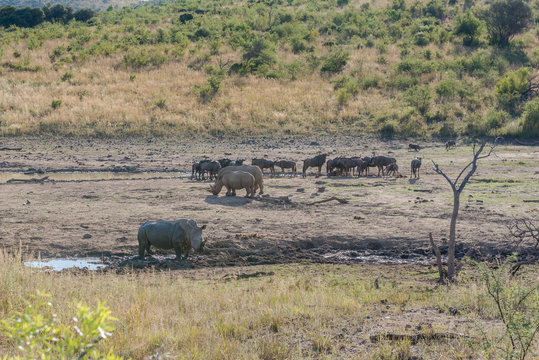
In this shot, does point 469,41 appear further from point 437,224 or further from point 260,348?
point 260,348

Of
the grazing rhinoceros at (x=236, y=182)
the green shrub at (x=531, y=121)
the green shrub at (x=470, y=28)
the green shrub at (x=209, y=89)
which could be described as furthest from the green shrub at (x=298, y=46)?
the grazing rhinoceros at (x=236, y=182)

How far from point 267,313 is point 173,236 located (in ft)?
15.4

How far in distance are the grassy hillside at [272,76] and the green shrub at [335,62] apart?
0.40ft

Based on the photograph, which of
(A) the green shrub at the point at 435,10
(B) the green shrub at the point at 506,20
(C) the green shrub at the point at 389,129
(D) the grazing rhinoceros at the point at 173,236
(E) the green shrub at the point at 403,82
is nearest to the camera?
(D) the grazing rhinoceros at the point at 173,236

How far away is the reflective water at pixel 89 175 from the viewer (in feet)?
76.9

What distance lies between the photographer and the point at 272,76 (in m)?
44.2

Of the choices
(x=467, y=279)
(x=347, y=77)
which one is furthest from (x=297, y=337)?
(x=347, y=77)

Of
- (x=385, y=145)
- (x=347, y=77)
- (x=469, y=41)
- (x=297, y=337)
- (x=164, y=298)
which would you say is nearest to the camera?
(x=297, y=337)

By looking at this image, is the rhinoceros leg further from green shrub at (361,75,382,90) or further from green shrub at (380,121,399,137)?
green shrub at (361,75,382,90)

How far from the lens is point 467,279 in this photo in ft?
35.1

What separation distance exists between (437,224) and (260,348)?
9048 mm

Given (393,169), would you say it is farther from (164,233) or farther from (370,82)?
(370,82)

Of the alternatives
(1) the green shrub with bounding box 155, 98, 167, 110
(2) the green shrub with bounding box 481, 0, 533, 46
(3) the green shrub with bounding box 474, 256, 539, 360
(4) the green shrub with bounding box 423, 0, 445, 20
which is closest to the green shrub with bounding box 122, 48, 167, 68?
(1) the green shrub with bounding box 155, 98, 167, 110

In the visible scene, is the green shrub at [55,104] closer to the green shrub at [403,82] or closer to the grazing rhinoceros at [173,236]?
the green shrub at [403,82]
